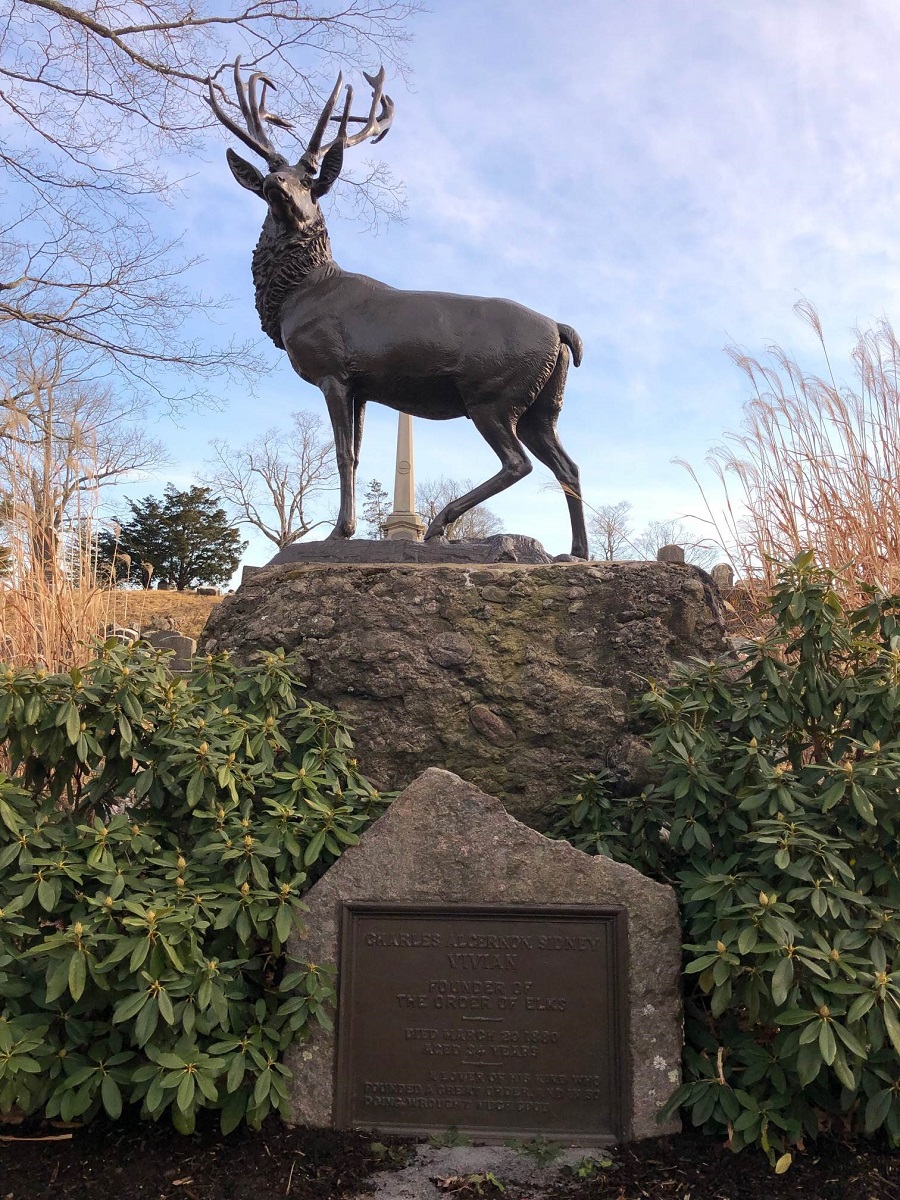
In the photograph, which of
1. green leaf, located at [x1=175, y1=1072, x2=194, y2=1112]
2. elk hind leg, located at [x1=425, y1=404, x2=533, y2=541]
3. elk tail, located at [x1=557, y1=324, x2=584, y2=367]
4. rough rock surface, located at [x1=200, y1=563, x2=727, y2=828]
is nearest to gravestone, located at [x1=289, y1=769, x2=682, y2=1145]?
green leaf, located at [x1=175, y1=1072, x2=194, y2=1112]

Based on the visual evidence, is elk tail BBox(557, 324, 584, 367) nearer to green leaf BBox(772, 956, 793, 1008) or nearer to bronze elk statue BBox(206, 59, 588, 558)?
bronze elk statue BBox(206, 59, 588, 558)

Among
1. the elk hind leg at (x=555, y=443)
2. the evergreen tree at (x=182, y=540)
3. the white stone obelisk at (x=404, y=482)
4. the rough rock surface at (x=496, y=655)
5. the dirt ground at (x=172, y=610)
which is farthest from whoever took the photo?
the evergreen tree at (x=182, y=540)

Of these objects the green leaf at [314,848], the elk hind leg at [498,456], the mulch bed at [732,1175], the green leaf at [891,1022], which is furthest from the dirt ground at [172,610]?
the green leaf at [891,1022]

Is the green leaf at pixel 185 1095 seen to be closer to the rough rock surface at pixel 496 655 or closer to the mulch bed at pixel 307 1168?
the mulch bed at pixel 307 1168

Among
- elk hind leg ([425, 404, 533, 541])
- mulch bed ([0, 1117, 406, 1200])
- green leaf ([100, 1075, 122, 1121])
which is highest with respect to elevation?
elk hind leg ([425, 404, 533, 541])

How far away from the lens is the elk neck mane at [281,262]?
3.70 metres

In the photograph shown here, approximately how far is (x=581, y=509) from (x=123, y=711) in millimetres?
2118

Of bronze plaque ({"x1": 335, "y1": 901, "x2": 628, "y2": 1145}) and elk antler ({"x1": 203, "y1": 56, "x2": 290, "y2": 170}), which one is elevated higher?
elk antler ({"x1": 203, "y1": 56, "x2": 290, "y2": 170})

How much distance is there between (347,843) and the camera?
2.57 m

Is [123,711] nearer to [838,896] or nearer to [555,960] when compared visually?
[555,960]

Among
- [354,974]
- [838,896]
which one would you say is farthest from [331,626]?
[838,896]

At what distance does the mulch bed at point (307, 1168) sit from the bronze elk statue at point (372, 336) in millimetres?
2224

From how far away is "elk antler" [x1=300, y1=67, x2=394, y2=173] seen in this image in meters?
3.64

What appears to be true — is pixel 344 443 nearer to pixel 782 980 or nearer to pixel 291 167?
pixel 291 167
